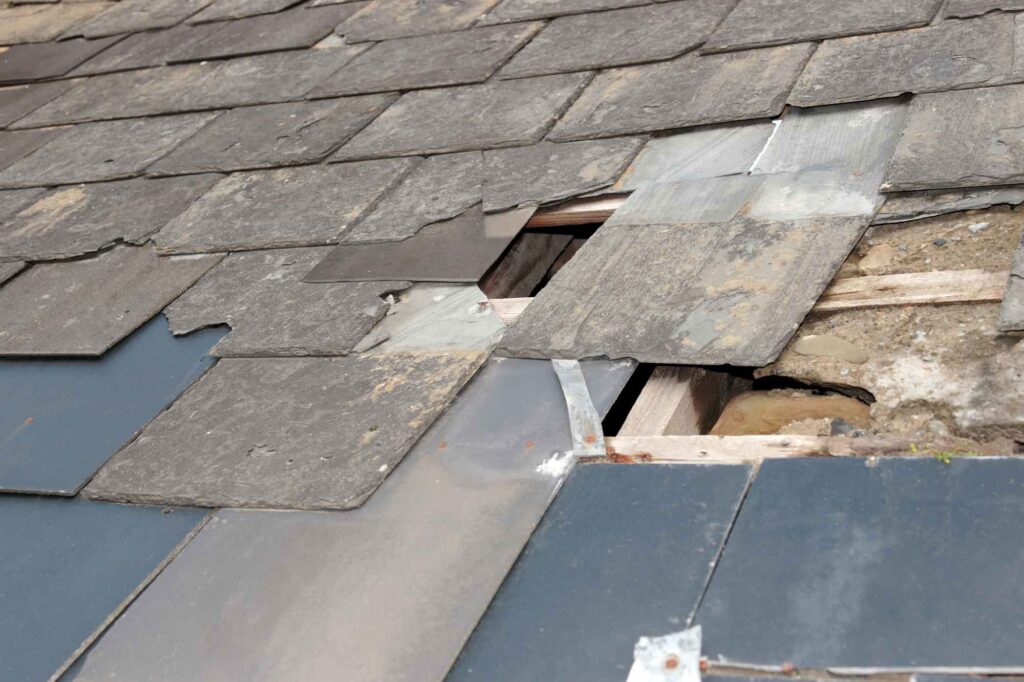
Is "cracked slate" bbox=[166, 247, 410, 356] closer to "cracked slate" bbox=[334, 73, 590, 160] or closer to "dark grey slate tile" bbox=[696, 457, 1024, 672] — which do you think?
"cracked slate" bbox=[334, 73, 590, 160]

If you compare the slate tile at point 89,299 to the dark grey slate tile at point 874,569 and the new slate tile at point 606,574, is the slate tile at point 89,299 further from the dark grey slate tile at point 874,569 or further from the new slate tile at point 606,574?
the dark grey slate tile at point 874,569

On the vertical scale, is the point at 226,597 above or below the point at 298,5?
below

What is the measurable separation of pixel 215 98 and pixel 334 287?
1.92 m

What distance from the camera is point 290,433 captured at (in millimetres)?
2363

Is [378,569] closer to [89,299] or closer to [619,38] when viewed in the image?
[89,299]

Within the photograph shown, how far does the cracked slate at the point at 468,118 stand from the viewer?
3375mm

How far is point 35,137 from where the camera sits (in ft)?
15.2

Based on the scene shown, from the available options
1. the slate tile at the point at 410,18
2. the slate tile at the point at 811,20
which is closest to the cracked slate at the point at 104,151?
the slate tile at the point at 410,18

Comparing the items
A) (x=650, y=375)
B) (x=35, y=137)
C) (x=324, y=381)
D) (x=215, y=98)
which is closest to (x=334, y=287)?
(x=324, y=381)

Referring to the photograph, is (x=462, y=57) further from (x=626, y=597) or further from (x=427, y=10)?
(x=626, y=597)

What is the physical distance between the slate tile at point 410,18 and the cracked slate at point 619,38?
0.50 meters

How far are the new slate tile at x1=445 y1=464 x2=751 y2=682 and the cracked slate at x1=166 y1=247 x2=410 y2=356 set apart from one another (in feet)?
3.06

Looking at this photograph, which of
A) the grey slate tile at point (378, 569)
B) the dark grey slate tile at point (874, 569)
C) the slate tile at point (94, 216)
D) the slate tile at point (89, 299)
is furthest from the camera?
the slate tile at point (94, 216)

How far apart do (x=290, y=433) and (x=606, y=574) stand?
35.6 inches
